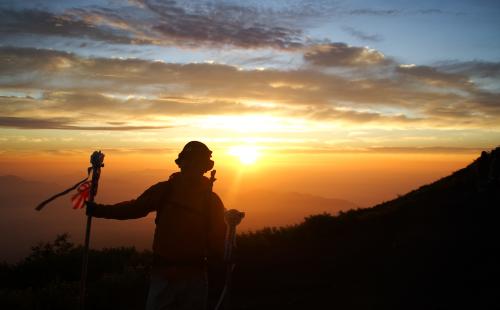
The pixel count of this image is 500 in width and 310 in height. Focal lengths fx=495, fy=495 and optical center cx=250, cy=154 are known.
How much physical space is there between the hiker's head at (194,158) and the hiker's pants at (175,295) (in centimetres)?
130

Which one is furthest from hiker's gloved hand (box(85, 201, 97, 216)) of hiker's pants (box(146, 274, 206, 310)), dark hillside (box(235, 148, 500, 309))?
dark hillside (box(235, 148, 500, 309))

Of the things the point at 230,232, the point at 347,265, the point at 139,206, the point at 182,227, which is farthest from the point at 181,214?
the point at 347,265

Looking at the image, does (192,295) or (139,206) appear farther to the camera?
(139,206)

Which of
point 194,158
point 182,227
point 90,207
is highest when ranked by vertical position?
point 194,158

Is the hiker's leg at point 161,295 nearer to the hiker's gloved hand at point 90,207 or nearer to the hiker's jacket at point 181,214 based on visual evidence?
the hiker's jacket at point 181,214

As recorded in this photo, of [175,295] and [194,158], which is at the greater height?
[194,158]

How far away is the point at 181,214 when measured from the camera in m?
5.74

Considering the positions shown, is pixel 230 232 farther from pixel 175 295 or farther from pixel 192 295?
pixel 175 295

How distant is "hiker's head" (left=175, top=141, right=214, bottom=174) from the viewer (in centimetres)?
595

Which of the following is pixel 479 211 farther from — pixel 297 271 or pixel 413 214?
pixel 297 271

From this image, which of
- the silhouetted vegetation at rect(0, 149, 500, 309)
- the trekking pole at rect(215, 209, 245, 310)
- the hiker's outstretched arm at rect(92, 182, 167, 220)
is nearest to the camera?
the hiker's outstretched arm at rect(92, 182, 167, 220)

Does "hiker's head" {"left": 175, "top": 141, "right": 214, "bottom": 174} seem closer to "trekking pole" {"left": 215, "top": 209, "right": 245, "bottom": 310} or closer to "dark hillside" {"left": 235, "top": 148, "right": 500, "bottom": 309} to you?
"trekking pole" {"left": 215, "top": 209, "right": 245, "bottom": 310}

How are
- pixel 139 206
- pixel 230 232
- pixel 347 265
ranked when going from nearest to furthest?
pixel 139 206 < pixel 230 232 < pixel 347 265

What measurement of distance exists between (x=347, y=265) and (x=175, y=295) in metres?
9.19
